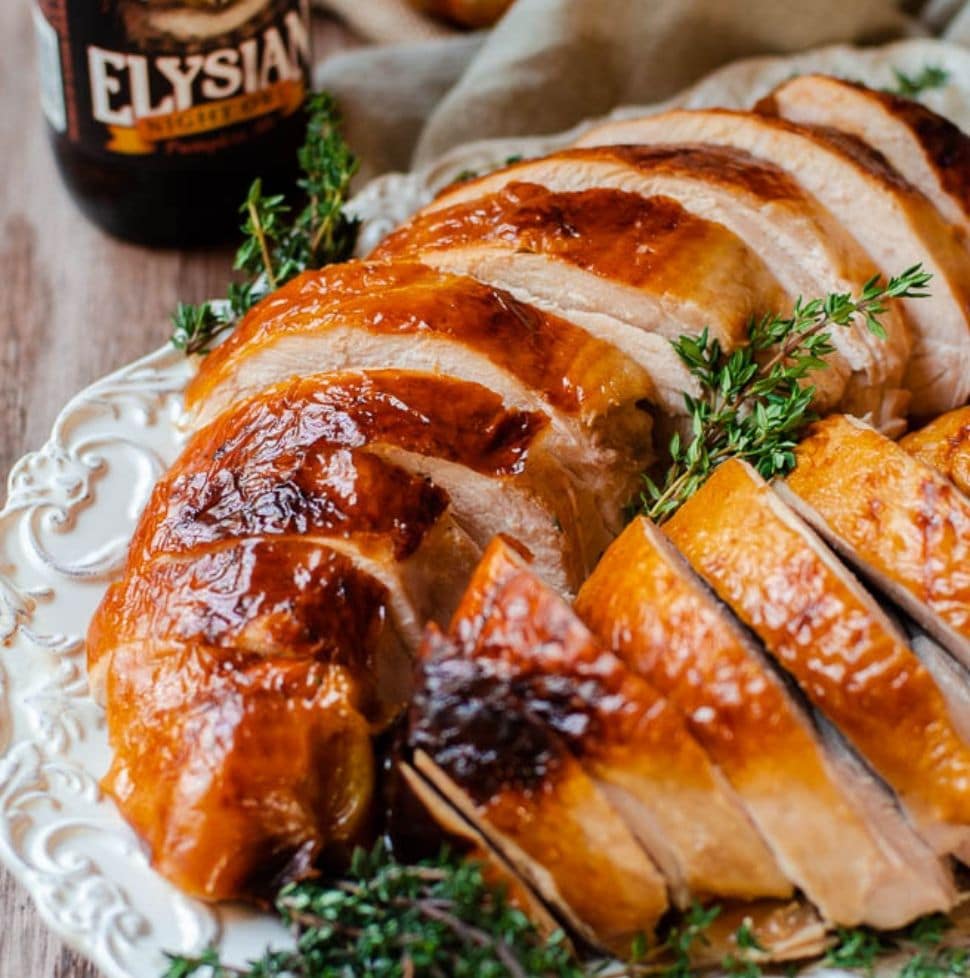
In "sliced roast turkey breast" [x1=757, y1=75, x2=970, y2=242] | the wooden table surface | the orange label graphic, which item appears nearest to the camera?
"sliced roast turkey breast" [x1=757, y1=75, x2=970, y2=242]

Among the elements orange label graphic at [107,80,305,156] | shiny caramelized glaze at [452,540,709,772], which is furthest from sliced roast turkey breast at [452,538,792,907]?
orange label graphic at [107,80,305,156]

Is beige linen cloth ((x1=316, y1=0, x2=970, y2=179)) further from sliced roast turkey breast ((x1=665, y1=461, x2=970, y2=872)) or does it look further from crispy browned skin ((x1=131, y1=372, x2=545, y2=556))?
sliced roast turkey breast ((x1=665, y1=461, x2=970, y2=872))

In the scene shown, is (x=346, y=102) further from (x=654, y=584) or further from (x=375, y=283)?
(x=654, y=584)

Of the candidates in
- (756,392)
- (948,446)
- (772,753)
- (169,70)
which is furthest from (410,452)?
(169,70)

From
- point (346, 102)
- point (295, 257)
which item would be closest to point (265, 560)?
point (295, 257)

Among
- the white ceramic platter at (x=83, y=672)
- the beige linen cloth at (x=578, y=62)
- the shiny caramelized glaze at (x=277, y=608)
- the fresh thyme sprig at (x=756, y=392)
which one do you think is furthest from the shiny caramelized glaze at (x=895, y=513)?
the beige linen cloth at (x=578, y=62)
